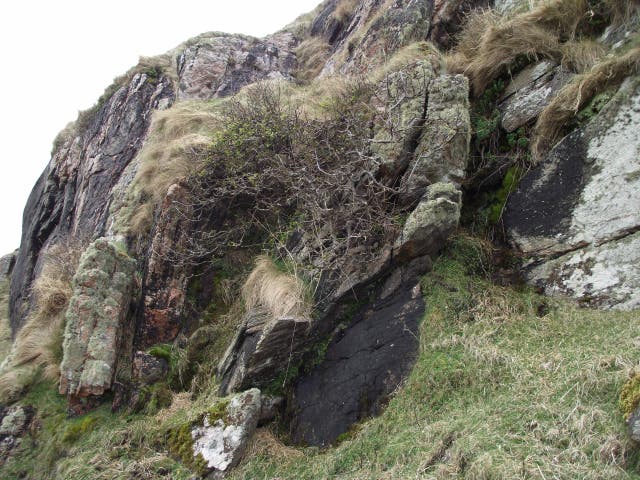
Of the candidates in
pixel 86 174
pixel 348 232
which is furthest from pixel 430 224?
pixel 86 174

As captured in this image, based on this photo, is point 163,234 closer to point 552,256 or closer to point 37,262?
point 552,256

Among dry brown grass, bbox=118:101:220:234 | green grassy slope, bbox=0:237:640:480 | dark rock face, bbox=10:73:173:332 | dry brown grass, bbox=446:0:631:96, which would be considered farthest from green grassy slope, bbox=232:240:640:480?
dark rock face, bbox=10:73:173:332

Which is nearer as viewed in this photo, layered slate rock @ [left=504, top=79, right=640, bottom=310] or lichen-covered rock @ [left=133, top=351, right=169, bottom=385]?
layered slate rock @ [left=504, top=79, right=640, bottom=310]

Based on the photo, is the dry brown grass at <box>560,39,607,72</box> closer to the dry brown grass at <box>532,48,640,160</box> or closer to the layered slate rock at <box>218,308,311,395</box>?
the dry brown grass at <box>532,48,640,160</box>

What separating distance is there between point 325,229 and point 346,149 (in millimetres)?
1379

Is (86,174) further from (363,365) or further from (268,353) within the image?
(363,365)

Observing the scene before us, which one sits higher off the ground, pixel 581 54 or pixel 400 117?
pixel 400 117

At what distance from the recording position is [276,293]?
569 centimetres

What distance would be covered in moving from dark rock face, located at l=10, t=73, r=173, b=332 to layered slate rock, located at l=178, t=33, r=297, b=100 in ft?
2.83

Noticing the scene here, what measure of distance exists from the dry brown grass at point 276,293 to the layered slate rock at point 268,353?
0.50 ft

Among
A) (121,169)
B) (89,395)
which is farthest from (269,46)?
(89,395)

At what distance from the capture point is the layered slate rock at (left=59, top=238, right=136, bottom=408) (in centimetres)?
628

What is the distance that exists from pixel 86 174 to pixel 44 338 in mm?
6867

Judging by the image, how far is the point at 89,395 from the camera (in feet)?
20.4
